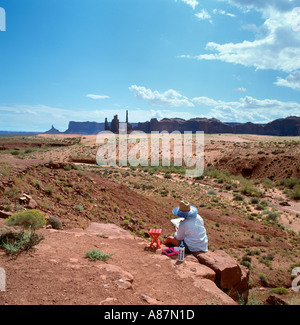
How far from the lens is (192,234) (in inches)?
231

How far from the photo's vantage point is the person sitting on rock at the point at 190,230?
5840mm

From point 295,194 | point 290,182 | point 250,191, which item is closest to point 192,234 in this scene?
point 250,191

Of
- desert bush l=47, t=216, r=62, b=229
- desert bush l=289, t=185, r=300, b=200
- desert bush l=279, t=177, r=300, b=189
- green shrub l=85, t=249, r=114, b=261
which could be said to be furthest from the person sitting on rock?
desert bush l=279, t=177, r=300, b=189

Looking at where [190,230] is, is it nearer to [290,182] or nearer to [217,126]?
[290,182]

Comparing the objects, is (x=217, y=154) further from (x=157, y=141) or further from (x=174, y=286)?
(x=174, y=286)

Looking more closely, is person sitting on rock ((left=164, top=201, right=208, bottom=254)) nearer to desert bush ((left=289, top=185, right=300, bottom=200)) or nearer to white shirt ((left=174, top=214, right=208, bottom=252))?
white shirt ((left=174, top=214, right=208, bottom=252))

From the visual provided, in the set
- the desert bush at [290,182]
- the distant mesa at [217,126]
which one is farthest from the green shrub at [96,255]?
the distant mesa at [217,126]

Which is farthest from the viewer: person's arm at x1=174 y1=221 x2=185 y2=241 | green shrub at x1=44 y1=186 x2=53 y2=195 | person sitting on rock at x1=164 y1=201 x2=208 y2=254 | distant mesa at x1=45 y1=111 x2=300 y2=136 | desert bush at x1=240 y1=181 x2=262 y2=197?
distant mesa at x1=45 y1=111 x2=300 y2=136

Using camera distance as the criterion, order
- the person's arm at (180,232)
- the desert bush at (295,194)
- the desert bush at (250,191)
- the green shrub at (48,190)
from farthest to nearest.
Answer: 1. the desert bush at (250,191)
2. the desert bush at (295,194)
3. the green shrub at (48,190)
4. the person's arm at (180,232)

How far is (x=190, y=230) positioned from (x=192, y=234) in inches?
5.0

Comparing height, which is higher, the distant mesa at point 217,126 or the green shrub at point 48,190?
the distant mesa at point 217,126

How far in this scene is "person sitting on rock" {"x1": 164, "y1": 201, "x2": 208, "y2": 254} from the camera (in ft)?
19.2

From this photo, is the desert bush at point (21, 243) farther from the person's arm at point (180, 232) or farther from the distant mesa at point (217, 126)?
the distant mesa at point (217, 126)
